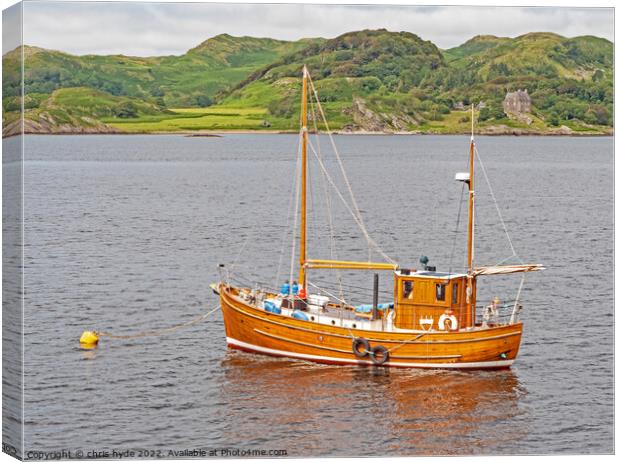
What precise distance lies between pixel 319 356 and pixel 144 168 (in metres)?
90.5

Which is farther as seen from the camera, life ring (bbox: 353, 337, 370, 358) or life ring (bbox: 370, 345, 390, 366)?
life ring (bbox: 353, 337, 370, 358)

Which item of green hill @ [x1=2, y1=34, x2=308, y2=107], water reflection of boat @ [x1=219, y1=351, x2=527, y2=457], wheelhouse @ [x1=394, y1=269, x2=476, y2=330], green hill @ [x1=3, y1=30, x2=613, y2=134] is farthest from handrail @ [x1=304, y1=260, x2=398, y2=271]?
green hill @ [x1=2, y1=34, x2=308, y2=107]

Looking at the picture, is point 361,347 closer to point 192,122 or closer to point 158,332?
point 158,332

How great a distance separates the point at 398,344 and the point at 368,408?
5511 mm

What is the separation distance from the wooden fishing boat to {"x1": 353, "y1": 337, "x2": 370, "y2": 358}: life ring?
0.03m

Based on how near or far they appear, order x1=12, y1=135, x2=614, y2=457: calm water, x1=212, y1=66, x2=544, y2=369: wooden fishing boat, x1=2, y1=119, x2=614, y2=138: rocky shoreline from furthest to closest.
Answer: x1=2, y1=119, x2=614, y2=138: rocky shoreline < x1=212, y1=66, x2=544, y2=369: wooden fishing boat < x1=12, y1=135, x2=614, y2=457: calm water

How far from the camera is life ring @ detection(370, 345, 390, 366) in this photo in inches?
2008

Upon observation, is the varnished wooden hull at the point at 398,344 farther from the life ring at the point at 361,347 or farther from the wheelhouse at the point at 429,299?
the wheelhouse at the point at 429,299

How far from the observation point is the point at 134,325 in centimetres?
5803

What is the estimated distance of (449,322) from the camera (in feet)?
166

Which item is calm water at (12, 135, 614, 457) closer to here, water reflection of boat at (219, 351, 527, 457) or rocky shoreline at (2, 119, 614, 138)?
water reflection of boat at (219, 351, 527, 457)

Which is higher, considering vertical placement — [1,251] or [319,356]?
[1,251]

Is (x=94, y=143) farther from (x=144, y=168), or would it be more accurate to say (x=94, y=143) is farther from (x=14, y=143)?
(x=14, y=143)

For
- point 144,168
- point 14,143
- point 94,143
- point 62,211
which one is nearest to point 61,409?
point 14,143
